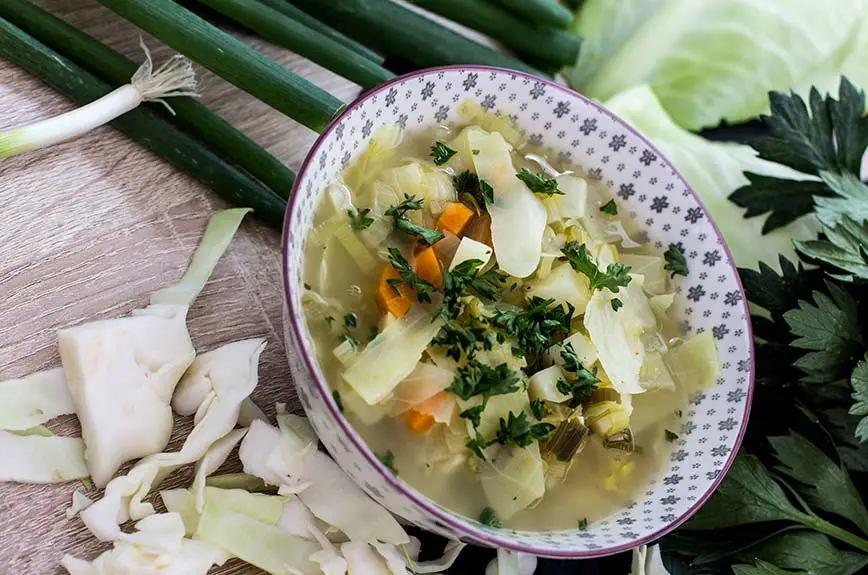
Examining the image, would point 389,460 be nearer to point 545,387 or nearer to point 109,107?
point 545,387

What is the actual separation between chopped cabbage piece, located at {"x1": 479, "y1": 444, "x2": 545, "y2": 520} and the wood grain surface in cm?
52

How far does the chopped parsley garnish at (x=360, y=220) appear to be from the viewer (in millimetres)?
1658

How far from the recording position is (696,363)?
1809mm

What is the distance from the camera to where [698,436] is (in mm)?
1737

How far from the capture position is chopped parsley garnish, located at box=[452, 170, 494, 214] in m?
1.74

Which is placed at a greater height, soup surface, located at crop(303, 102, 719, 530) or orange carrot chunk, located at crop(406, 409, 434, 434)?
soup surface, located at crop(303, 102, 719, 530)

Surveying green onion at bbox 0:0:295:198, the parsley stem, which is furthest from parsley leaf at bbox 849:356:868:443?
green onion at bbox 0:0:295:198

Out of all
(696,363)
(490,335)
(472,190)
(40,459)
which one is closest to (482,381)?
(490,335)

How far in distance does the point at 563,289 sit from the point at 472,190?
31 cm

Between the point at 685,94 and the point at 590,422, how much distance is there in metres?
1.75

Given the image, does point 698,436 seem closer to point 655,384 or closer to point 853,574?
point 655,384

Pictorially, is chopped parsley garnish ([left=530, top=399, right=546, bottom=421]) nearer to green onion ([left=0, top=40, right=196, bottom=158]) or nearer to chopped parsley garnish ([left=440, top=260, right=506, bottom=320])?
chopped parsley garnish ([left=440, top=260, right=506, bottom=320])

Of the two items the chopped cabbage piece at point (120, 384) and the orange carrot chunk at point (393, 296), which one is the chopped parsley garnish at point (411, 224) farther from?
the chopped cabbage piece at point (120, 384)

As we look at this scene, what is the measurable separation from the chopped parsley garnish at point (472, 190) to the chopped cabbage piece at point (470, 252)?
14 centimetres
